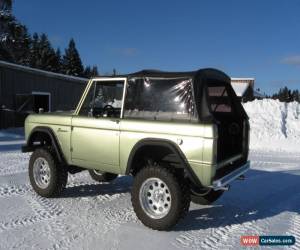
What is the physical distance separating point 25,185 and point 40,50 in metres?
56.2

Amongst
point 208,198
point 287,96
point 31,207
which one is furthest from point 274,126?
point 287,96

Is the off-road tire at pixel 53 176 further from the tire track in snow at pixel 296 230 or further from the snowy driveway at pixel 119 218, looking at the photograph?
the tire track in snow at pixel 296 230

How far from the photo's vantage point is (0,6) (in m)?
33.3

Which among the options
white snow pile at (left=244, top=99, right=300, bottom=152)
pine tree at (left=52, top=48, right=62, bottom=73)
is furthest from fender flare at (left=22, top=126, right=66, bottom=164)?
pine tree at (left=52, top=48, right=62, bottom=73)

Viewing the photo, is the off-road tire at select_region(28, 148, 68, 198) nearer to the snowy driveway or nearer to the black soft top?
the snowy driveway

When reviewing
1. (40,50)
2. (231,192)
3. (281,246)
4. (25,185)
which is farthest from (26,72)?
(40,50)

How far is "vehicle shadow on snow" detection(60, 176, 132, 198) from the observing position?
22.4ft

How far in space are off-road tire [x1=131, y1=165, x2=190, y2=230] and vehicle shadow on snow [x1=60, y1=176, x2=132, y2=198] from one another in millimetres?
1805

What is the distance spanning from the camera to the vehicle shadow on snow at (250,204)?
5535 mm

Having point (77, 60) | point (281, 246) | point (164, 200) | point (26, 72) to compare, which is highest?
point (77, 60)

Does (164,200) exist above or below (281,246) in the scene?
above

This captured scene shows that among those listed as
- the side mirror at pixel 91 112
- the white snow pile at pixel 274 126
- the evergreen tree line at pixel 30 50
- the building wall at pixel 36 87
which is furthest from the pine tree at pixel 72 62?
the side mirror at pixel 91 112

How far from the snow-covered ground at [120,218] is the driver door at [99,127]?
797 millimetres

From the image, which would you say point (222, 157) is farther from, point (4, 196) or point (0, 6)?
point (0, 6)
